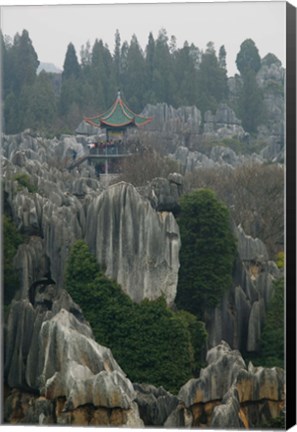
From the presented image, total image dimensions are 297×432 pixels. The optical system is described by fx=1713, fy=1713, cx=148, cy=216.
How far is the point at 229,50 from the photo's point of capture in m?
15.0

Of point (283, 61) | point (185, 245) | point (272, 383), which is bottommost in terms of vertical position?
point (272, 383)

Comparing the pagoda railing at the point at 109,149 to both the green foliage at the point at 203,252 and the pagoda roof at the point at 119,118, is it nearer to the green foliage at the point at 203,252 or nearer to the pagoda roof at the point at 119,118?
the pagoda roof at the point at 119,118

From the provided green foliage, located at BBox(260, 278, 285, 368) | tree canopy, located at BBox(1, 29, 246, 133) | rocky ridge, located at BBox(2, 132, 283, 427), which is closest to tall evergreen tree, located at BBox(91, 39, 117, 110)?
tree canopy, located at BBox(1, 29, 246, 133)

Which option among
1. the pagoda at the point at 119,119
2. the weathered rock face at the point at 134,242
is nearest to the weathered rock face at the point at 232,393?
the weathered rock face at the point at 134,242

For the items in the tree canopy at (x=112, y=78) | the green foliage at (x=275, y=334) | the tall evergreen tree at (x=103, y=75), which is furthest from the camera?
the tall evergreen tree at (x=103, y=75)

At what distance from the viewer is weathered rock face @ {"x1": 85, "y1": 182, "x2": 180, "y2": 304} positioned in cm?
1506

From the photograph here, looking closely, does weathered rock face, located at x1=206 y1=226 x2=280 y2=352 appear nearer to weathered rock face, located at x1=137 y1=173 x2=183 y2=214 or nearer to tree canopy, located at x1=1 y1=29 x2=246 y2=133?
weathered rock face, located at x1=137 y1=173 x2=183 y2=214

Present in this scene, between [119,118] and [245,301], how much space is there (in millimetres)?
1969

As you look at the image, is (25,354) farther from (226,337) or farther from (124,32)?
(124,32)

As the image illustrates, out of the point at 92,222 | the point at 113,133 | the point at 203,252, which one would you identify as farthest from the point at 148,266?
the point at 113,133

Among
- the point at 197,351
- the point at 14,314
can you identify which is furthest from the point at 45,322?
the point at 197,351

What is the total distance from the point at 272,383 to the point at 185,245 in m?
1.43

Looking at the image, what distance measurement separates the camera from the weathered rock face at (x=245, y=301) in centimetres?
1496

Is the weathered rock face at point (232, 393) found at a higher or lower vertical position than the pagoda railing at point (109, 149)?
lower
